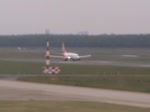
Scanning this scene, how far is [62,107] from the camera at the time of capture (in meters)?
21.0

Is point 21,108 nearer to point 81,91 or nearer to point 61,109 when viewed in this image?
point 61,109

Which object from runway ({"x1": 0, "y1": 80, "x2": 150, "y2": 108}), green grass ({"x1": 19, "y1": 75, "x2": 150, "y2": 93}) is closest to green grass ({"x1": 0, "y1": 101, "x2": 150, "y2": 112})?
runway ({"x1": 0, "y1": 80, "x2": 150, "y2": 108})

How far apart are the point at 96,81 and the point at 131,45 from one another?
16239 centimetres

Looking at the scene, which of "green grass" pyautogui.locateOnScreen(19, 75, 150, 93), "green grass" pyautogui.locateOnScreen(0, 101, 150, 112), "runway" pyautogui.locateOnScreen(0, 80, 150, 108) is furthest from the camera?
"green grass" pyautogui.locateOnScreen(19, 75, 150, 93)

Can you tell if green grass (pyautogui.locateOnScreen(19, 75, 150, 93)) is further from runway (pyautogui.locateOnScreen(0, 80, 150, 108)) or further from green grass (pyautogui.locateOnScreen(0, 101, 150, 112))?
green grass (pyautogui.locateOnScreen(0, 101, 150, 112))

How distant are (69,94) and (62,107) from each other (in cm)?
616

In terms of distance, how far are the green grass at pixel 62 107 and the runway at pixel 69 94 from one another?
1.61 meters

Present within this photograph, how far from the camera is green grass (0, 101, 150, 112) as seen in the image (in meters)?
20.0

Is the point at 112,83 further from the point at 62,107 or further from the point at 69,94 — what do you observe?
the point at 62,107

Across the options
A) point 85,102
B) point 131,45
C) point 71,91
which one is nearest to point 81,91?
point 71,91

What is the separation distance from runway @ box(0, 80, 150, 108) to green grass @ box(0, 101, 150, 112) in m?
1.61

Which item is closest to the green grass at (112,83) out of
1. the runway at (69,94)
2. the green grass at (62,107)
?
the runway at (69,94)

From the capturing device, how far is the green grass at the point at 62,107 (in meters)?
20.0

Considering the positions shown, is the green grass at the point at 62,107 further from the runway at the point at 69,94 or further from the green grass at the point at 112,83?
the green grass at the point at 112,83
